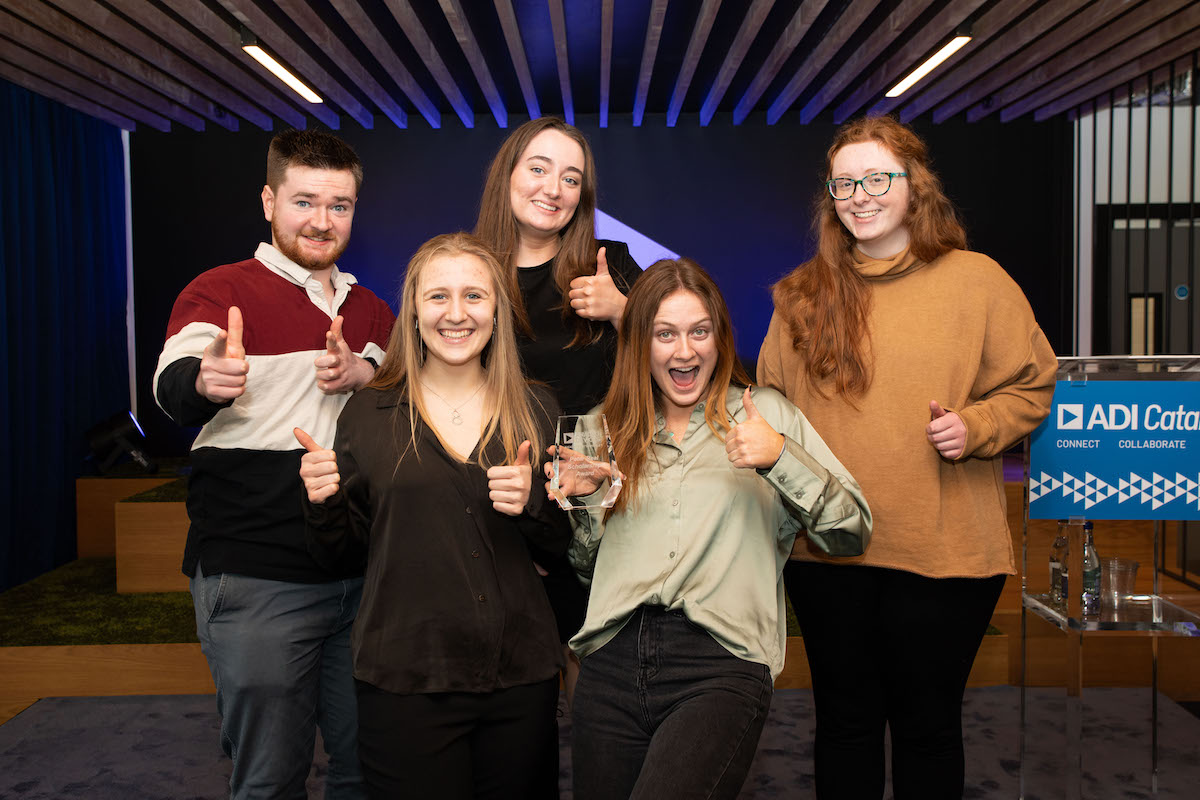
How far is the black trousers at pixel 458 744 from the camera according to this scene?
1574 mm

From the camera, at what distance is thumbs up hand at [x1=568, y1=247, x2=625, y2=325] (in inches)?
80.1

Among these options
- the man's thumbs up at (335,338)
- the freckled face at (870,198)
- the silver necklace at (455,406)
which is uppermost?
the freckled face at (870,198)

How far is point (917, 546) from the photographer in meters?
1.85

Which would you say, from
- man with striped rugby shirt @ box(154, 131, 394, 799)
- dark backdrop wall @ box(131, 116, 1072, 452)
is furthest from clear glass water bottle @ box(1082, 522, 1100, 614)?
dark backdrop wall @ box(131, 116, 1072, 452)

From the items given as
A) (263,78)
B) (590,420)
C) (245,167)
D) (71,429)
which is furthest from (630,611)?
(245,167)

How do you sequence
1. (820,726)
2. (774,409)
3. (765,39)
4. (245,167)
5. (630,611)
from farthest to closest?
(245,167), (765,39), (820,726), (774,409), (630,611)

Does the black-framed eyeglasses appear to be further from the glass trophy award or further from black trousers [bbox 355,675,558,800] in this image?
black trousers [bbox 355,675,558,800]

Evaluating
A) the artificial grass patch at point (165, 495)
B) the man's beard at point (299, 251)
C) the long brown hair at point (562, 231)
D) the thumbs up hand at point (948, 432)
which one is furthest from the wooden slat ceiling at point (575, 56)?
the thumbs up hand at point (948, 432)

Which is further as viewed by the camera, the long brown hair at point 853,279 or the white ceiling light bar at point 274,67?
the white ceiling light bar at point 274,67

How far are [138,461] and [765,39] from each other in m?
4.96

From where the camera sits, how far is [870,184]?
1875 mm

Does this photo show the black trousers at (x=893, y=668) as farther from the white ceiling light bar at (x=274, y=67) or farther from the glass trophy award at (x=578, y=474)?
the white ceiling light bar at (x=274, y=67)

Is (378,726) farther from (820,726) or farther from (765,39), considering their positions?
(765,39)

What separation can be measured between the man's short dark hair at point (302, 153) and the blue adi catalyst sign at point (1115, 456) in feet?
6.19
